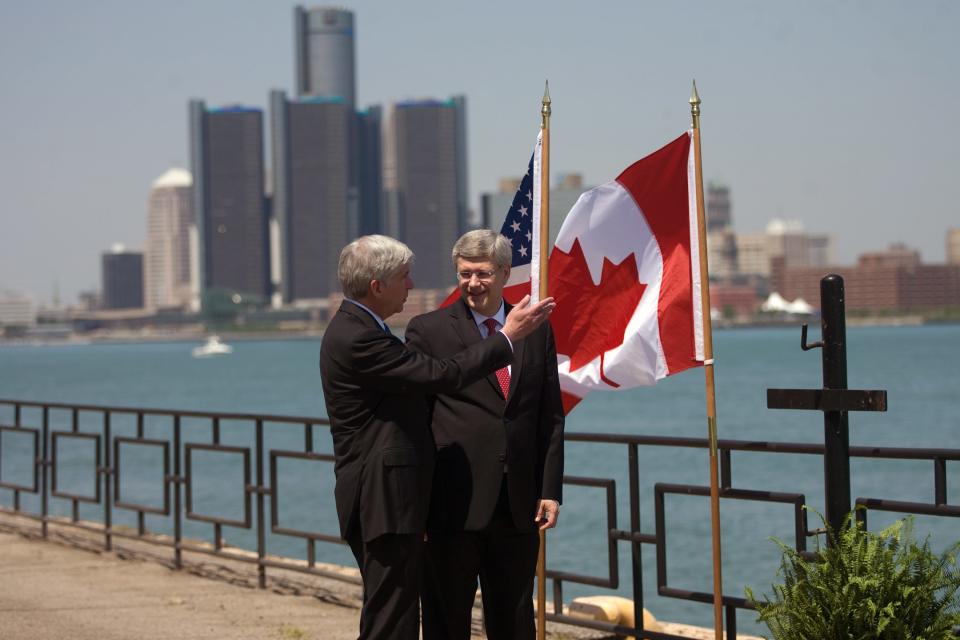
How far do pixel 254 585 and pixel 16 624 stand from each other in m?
1.79

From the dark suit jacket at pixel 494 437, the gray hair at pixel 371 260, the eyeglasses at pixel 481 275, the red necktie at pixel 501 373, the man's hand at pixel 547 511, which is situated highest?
the gray hair at pixel 371 260

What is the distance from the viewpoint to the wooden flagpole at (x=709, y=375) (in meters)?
5.39

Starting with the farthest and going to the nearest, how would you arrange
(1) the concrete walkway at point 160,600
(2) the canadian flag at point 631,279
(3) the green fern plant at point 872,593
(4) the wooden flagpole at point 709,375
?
1. (1) the concrete walkway at point 160,600
2. (2) the canadian flag at point 631,279
3. (4) the wooden flagpole at point 709,375
4. (3) the green fern plant at point 872,593

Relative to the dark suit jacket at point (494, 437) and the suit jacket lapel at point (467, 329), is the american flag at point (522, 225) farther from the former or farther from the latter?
the dark suit jacket at point (494, 437)

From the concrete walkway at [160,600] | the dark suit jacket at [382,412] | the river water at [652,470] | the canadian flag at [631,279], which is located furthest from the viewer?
the river water at [652,470]

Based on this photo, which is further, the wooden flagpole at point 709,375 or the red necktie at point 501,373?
the wooden flagpole at point 709,375

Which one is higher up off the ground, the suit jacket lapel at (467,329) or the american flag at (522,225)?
the american flag at (522,225)

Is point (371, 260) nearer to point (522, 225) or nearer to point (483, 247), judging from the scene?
point (483, 247)

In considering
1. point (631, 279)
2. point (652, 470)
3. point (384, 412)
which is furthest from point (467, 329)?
point (652, 470)

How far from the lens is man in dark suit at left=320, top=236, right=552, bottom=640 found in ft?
14.9

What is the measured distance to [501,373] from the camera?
484 cm

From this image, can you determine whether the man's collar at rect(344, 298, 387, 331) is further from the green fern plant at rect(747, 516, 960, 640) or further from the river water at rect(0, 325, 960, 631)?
the river water at rect(0, 325, 960, 631)

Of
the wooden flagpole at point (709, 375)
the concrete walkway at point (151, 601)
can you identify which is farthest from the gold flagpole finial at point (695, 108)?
the concrete walkway at point (151, 601)

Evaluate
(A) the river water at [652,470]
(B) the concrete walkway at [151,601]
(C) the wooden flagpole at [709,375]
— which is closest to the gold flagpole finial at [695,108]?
(C) the wooden flagpole at [709,375]
